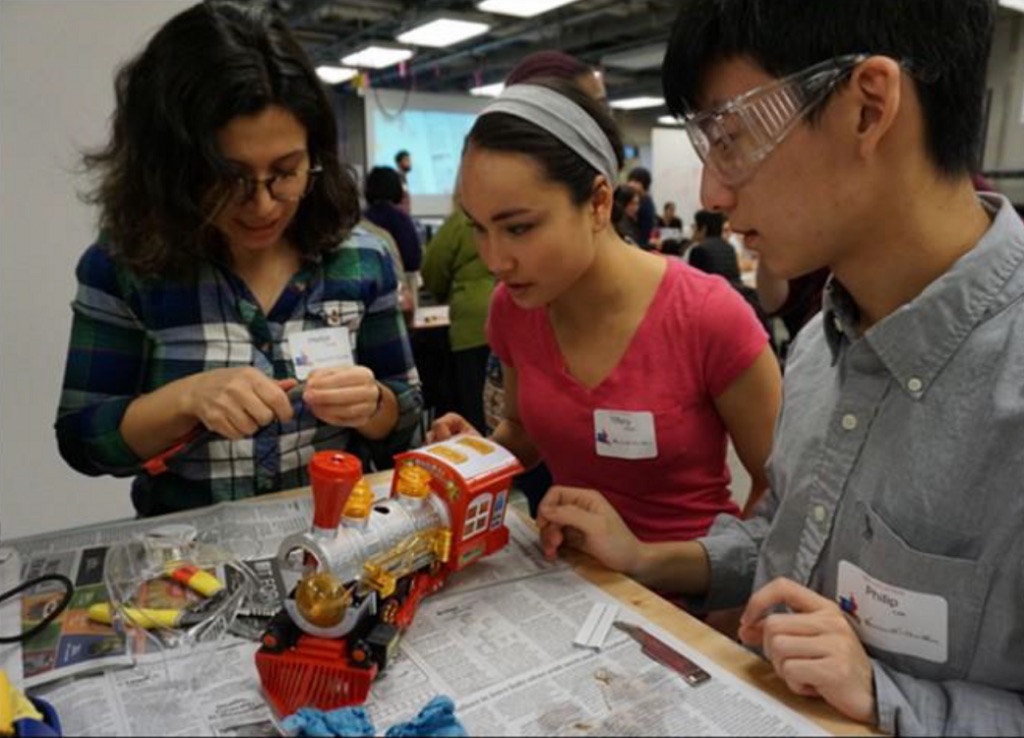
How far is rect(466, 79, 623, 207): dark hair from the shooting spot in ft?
3.73

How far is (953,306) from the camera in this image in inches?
28.6

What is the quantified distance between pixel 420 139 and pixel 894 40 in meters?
8.56

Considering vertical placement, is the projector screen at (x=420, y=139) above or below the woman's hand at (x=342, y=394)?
above

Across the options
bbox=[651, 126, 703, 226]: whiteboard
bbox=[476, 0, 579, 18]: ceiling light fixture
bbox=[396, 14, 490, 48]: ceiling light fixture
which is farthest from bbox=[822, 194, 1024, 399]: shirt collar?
bbox=[651, 126, 703, 226]: whiteboard

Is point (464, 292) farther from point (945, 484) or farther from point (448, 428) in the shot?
point (945, 484)

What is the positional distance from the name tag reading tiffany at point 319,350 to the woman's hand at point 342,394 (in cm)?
8

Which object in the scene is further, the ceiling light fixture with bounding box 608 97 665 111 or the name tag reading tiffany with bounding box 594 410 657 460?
the ceiling light fixture with bounding box 608 97 665 111

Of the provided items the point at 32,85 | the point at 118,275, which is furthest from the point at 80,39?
the point at 118,275

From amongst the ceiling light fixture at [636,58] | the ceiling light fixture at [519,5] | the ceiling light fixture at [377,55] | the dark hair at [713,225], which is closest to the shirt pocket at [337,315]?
the dark hair at [713,225]

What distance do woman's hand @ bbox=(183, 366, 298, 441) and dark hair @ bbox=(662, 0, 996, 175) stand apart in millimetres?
684

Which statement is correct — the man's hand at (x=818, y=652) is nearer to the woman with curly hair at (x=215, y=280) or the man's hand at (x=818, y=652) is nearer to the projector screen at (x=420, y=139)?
the woman with curly hair at (x=215, y=280)

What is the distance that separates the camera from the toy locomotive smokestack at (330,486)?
76 centimetres

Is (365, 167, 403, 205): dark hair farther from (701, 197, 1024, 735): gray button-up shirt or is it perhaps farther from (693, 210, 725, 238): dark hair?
(701, 197, 1024, 735): gray button-up shirt

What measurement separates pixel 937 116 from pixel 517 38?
8.12m
